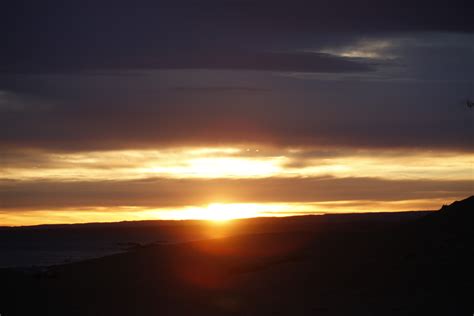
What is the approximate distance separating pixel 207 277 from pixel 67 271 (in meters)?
6.21

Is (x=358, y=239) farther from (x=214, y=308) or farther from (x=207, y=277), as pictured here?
(x=214, y=308)

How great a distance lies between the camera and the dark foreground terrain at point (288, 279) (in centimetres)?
2525

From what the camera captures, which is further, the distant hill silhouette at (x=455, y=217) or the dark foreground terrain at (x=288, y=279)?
the distant hill silhouette at (x=455, y=217)

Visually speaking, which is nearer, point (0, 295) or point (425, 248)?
point (0, 295)

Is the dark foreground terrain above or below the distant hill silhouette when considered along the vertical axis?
below

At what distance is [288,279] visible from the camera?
28.6m

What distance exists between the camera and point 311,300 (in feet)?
86.0

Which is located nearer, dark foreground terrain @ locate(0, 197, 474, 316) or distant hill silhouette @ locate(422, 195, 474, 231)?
dark foreground terrain @ locate(0, 197, 474, 316)

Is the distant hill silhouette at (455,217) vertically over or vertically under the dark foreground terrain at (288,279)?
over

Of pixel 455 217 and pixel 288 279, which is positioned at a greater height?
pixel 455 217

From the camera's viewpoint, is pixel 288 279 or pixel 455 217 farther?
pixel 455 217

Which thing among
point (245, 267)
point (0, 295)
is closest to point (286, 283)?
point (245, 267)

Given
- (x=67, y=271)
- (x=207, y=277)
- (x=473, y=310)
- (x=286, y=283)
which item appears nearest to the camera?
(x=473, y=310)

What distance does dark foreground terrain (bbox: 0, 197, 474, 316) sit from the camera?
2525 centimetres
